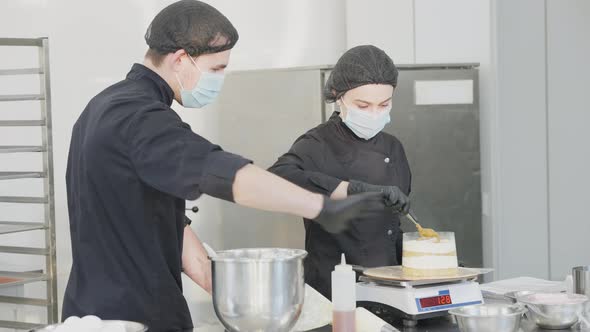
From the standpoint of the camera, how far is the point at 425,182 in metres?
4.10

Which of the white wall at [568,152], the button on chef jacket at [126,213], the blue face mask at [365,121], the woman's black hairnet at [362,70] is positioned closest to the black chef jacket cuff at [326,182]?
the blue face mask at [365,121]

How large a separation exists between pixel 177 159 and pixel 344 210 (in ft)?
1.21

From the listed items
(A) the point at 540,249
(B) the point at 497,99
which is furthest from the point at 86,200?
(A) the point at 540,249

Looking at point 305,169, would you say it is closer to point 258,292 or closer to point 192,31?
point 192,31

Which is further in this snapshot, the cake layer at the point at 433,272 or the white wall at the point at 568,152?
the white wall at the point at 568,152

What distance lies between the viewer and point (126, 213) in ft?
6.73

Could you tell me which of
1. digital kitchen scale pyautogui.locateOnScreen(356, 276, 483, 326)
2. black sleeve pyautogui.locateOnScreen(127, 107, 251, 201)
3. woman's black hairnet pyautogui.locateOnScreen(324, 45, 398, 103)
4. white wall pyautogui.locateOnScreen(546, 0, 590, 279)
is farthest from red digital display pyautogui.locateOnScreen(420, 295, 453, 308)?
white wall pyautogui.locateOnScreen(546, 0, 590, 279)

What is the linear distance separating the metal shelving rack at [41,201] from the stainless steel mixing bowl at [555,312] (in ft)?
7.82

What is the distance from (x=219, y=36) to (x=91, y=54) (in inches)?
95.8

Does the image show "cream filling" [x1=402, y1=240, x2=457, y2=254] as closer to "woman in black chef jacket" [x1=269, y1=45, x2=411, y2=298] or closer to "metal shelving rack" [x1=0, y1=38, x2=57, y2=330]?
"woman in black chef jacket" [x1=269, y1=45, x2=411, y2=298]

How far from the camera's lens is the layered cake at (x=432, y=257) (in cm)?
234

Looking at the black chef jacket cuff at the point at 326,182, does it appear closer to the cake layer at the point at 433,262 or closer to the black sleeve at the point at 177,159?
the cake layer at the point at 433,262

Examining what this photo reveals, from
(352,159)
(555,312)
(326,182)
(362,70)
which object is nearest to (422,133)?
(352,159)

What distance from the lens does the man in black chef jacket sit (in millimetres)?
1773
